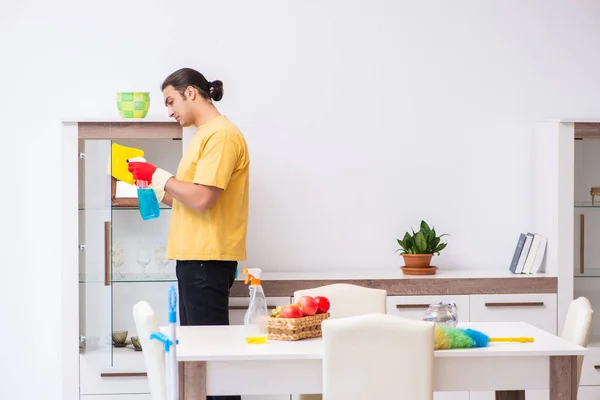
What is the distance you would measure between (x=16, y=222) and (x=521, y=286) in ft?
8.43

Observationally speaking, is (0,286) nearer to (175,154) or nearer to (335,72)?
(175,154)

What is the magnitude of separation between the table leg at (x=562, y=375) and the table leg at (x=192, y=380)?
108cm

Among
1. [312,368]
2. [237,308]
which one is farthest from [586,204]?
[312,368]

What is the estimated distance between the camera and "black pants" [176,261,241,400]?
11.8ft

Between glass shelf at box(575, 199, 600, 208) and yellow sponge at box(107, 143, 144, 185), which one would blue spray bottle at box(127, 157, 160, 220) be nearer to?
yellow sponge at box(107, 143, 144, 185)

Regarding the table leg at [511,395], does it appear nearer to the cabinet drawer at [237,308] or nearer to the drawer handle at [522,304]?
the drawer handle at [522,304]

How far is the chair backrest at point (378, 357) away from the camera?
2643mm

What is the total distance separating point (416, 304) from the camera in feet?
14.1

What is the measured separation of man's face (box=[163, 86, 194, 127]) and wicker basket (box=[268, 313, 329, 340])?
116 cm

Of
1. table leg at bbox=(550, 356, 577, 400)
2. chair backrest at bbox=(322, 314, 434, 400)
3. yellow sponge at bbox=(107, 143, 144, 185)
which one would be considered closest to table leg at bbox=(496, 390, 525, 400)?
table leg at bbox=(550, 356, 577, 400)

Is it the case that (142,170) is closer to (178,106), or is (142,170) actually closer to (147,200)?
(147,200)

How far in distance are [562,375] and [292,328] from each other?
860mm

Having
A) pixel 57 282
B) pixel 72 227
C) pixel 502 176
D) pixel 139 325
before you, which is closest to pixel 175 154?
pixel 72 227

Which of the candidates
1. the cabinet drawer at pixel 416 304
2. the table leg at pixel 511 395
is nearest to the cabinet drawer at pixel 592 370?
the cabinet drawer at pixel 416 304
